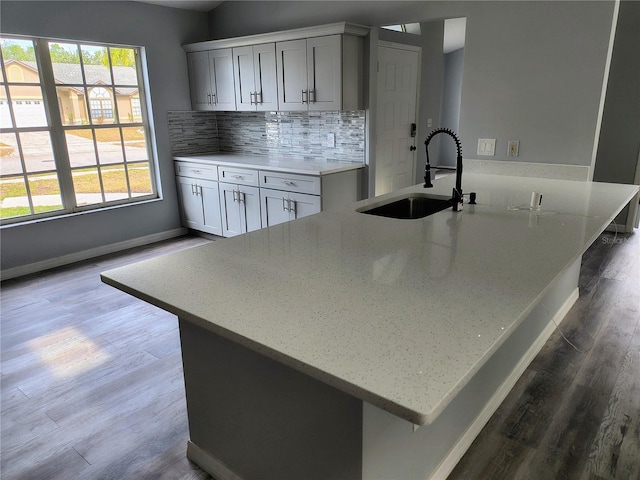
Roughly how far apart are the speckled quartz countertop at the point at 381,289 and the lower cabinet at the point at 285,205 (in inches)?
70.0

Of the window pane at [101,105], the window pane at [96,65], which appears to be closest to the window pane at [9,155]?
the window pane at [101,105]

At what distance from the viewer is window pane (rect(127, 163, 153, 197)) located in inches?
183

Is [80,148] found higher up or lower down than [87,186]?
higher up

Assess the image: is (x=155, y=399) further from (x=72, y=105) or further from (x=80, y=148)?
(x=72, y=105)

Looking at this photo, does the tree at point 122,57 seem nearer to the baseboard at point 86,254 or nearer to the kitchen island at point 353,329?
the baseboard at point 86,254

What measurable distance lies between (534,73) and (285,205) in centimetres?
221

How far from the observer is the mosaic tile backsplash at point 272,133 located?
14.1 feet

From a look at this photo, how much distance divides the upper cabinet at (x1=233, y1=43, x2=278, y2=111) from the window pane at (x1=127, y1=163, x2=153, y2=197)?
4.04 feet

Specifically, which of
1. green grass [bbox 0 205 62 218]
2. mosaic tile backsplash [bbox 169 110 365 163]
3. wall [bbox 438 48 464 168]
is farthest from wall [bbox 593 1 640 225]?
green grass [bbox 0 205 62 218]

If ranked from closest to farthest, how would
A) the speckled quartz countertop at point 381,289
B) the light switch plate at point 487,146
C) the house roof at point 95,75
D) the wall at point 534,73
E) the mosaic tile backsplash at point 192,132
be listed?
the speckled quartz countertop at point 381,289 < the wall at point 534,73 < the light switch plate at point 487,146 < the house roof at point 95,75 < the mosaic tile backsplash at point 192,132

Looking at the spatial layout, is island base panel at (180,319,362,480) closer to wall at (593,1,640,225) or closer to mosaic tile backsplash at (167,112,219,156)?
mosaic tile backsplash at (167,112,219,156)

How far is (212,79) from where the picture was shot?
15.5 feet

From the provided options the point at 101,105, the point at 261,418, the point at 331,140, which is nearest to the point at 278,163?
the point at 331,140

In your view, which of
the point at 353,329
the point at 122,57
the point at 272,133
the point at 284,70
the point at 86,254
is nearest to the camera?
the point at 353,329
